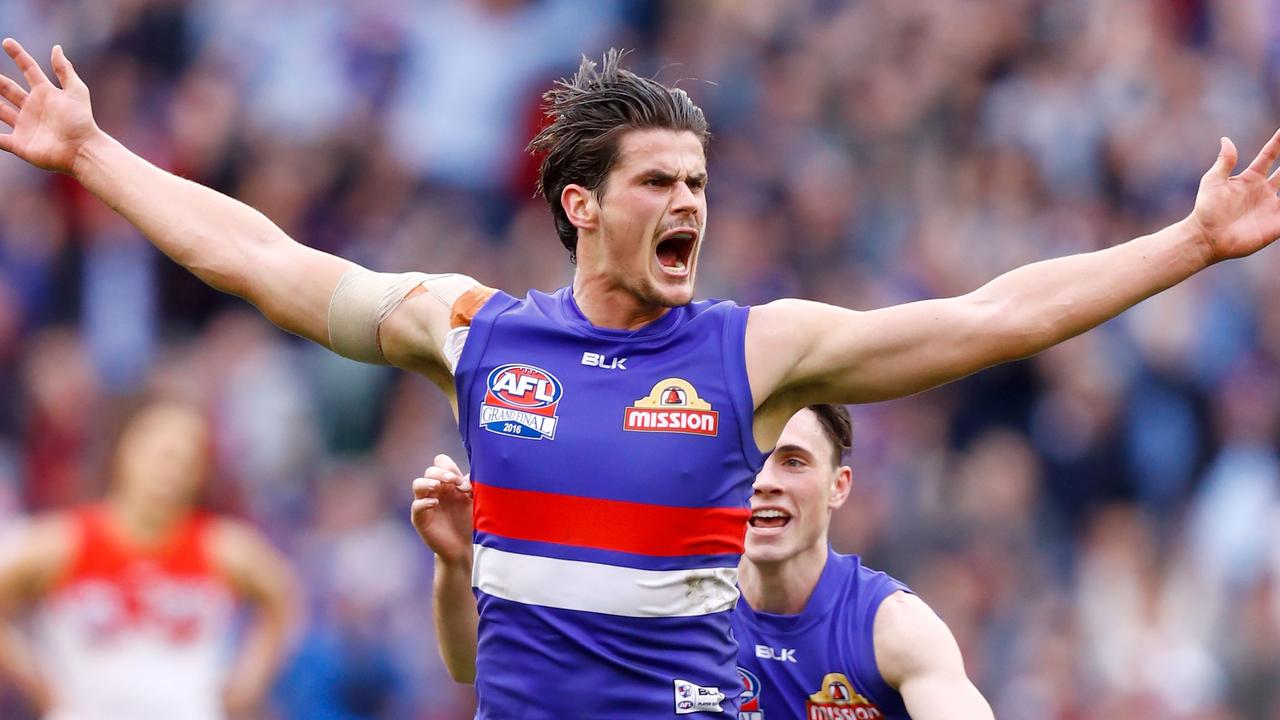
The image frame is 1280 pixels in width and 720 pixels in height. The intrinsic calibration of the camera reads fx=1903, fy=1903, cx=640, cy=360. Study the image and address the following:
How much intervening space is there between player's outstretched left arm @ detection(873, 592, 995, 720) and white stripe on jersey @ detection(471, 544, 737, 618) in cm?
96

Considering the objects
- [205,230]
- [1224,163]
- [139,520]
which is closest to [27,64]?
[205,230]

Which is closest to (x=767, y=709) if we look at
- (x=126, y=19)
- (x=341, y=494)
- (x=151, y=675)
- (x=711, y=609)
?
(x=711, y=609)

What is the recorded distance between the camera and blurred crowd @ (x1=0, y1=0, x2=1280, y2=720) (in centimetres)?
1224

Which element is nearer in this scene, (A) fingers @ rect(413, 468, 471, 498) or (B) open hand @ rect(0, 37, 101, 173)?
(A) fingers @ rect(413, 468, 471, 498)

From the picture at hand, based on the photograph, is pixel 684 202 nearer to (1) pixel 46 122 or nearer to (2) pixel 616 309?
(2) pixel 616 309

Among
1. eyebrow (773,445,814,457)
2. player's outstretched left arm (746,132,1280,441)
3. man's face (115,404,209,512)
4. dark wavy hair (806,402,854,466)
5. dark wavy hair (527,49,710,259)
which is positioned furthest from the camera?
man's face (115,404,209,512)

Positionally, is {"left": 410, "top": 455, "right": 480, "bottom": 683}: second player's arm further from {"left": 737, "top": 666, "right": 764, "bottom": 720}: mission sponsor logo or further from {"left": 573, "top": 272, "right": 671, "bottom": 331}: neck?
{"left": 737, "top": 666, "right": 764, "bottom": 720}: mission sponsor logo

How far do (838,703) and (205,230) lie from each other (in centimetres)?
262

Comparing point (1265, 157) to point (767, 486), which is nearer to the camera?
point (1265, 157)

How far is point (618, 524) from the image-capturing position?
5336 millimetres

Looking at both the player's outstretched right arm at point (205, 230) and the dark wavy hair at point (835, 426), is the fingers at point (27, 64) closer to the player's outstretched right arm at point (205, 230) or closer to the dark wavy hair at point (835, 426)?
the player's outstretched right arm at point (205, 230)

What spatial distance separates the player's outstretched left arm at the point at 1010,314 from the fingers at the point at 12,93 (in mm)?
2387

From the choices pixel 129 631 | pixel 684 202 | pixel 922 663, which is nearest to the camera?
pixel 684 202

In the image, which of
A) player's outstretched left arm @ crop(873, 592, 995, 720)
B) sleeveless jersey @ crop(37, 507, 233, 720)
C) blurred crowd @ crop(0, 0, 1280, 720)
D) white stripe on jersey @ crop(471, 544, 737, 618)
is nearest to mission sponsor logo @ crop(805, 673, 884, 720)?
player's outstretched left arm @ crop(873, 592, 995, 720)
